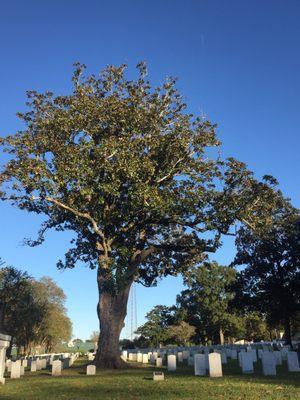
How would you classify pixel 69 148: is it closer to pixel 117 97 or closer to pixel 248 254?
pixel 117 97

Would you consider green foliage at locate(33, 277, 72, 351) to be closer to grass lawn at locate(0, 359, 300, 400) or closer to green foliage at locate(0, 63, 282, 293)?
green foliage at locate(0, 63, 282, 293)

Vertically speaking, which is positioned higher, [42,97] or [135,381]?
[42,97]

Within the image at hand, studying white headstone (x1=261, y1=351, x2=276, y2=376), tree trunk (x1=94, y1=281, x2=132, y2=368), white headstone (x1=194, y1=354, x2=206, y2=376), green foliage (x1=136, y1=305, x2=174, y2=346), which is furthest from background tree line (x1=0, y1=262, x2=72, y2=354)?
white headstone (x1=261, y1=351, x2=276, y2=376)

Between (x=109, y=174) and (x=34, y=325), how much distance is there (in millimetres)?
46797

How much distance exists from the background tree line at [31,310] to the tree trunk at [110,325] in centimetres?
2895

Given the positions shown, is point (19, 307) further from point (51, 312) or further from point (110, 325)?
point (110, 325)

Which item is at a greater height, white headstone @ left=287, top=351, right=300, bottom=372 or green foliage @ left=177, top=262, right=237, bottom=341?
green foliage @ left=177, top=262, right=237, bottom=341

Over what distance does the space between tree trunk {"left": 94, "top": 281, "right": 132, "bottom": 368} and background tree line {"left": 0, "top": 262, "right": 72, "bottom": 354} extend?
1140 inches

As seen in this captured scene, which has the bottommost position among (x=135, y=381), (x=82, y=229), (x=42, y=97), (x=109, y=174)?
(x=135, y=381)

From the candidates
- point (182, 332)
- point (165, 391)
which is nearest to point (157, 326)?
point (182, 332)

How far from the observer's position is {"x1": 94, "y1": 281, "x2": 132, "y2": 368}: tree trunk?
23.3 metres

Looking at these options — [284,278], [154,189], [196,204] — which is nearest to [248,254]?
[284,278]

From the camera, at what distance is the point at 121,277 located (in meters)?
23.9

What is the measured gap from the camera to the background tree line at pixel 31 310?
5097 cm
